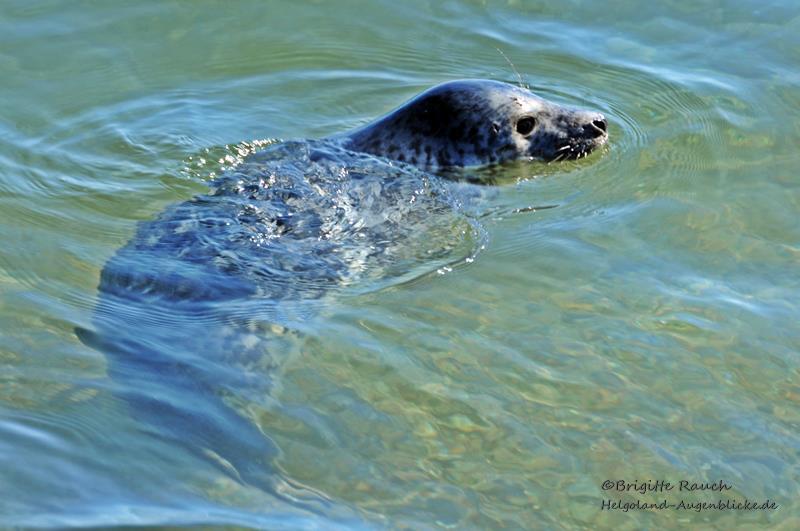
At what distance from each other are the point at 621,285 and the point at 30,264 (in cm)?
277

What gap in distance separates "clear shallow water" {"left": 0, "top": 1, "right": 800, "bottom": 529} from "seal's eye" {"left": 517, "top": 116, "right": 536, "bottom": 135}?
27 cm

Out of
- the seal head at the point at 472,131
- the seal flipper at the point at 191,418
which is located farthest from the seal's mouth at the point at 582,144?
the seal flipper at the point at 191,418

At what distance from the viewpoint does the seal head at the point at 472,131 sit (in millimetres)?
6637

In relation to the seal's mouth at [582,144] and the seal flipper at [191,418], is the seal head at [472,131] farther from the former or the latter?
the seal flipper at [191,418]

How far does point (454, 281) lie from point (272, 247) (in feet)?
2.81

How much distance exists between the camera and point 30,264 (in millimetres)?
5785

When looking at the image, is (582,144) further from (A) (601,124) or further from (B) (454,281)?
(B) (454,281)

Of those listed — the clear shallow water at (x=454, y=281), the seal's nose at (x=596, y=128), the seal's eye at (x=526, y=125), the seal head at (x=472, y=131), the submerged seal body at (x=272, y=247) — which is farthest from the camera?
the seal's nose at (x=596, y=128)

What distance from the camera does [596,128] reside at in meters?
6.99

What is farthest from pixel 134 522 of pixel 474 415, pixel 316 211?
pixel 316 211

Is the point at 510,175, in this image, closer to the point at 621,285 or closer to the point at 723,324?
the point at 621,285

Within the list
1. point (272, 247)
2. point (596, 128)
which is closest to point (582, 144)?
point (596, 128)

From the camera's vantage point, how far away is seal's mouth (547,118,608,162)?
691 cm

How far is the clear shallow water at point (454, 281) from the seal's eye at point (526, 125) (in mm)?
267
